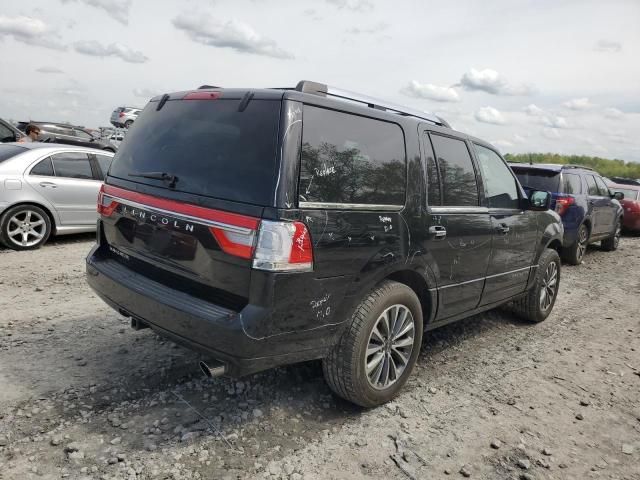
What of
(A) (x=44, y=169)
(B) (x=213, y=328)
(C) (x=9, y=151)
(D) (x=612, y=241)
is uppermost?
(C) (x=9, y=151)

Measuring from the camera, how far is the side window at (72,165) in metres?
7.34

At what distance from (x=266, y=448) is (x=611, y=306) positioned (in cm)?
552

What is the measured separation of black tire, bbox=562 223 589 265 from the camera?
355 inches

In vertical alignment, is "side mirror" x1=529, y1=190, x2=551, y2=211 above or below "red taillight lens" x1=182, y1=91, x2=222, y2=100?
below

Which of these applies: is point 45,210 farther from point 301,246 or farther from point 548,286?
point 548,286

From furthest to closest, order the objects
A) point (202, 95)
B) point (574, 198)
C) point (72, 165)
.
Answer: point (574, 198) < point (72, 165) < point (202, 95)

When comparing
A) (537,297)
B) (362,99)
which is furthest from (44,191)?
(537,297)

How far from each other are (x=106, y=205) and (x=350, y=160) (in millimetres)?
1684

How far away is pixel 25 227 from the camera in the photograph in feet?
22.8

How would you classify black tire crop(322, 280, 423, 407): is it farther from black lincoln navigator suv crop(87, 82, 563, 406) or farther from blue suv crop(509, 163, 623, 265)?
blue suv crop(509, 163, 623, 265)

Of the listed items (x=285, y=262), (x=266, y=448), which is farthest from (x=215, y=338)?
(x=266, y=448)

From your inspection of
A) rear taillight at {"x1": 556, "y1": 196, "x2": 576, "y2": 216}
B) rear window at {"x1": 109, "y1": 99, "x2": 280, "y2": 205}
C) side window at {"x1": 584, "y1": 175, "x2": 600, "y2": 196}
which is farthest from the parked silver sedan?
side window at {"x1": 584, "y1": 175, "x2": 600, "y2": 196}

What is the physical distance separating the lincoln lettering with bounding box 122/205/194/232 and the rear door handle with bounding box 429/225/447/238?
65.5 inches

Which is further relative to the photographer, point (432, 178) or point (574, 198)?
point (574, 198)
